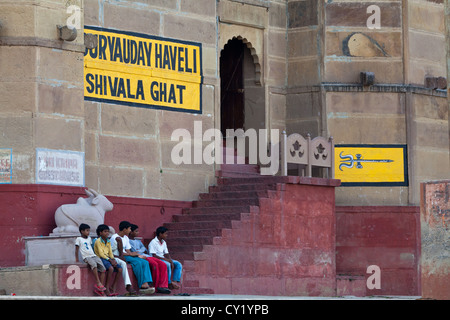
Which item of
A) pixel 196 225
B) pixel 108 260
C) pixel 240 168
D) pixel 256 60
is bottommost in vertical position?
pixel 108 260

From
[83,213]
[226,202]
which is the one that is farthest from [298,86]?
[83,213]

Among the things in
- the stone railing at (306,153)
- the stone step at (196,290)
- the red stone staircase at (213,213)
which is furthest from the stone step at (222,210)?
the stone step at (196,290)

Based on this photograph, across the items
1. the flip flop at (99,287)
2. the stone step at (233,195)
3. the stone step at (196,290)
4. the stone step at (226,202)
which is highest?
the stone step at (233,195)

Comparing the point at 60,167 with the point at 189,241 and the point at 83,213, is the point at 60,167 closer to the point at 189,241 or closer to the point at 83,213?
the point at 83,213

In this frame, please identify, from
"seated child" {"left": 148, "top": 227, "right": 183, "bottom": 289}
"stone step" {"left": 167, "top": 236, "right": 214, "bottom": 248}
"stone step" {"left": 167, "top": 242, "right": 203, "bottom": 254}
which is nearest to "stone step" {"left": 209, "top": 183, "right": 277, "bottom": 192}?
"stone step" {"left": 167, "top": 236, "right": 214, "bottom": 248}

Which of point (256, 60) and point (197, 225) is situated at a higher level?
point (256, 60)

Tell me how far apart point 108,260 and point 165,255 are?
1.91 meters

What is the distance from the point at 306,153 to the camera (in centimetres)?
2519

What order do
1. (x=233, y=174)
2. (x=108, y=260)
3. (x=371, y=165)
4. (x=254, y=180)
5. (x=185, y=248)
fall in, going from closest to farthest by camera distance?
1. (x=108, y=260)
2. (x=185, y=248)
3. (x=254, y=180)
4. (x=233, y=174)
5. (x=371, y=165)

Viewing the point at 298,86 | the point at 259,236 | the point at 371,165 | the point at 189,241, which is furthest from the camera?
the point at 298,86

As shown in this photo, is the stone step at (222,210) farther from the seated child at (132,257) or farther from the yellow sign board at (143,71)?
the seated child at (132,257)

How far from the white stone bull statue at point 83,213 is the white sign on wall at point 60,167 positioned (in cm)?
36

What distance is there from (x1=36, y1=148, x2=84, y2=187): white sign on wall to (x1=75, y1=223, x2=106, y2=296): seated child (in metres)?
1.55

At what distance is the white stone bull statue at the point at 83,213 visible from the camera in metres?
21.6
